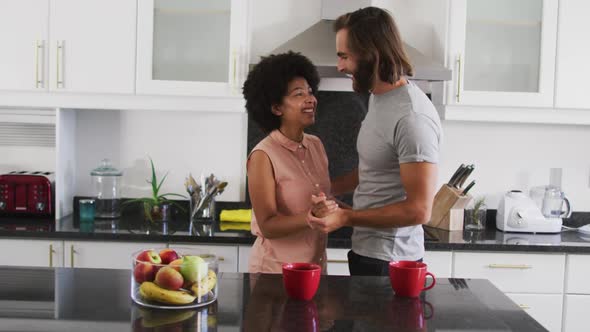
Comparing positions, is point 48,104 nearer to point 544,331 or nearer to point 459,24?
point 459,24

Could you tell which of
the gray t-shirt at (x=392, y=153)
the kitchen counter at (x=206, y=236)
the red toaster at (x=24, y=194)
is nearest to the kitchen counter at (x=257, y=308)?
the gray t-shirt at (x=392, y=153)

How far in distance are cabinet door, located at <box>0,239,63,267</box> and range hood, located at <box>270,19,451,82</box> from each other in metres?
1.25

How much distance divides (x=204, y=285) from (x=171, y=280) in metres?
0.08

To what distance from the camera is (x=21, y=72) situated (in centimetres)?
289

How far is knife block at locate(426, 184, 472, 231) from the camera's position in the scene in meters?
3.06

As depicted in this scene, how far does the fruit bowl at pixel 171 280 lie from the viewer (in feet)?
4.70

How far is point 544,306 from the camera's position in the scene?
2.85 meters

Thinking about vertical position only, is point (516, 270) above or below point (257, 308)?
below

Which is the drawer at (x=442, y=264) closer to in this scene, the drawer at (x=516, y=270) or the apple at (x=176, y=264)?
the drawer at (x=516, y=270)

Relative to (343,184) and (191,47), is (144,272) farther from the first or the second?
(191,47)

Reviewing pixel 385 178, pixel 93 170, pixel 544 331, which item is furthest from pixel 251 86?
pixel 93 170

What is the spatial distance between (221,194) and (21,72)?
1.09 metres

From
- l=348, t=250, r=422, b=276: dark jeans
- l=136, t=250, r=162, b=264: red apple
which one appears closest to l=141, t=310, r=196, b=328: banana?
l=136, t=250, r=162, b=264: red apple

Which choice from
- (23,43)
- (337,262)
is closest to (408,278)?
(337,262)
